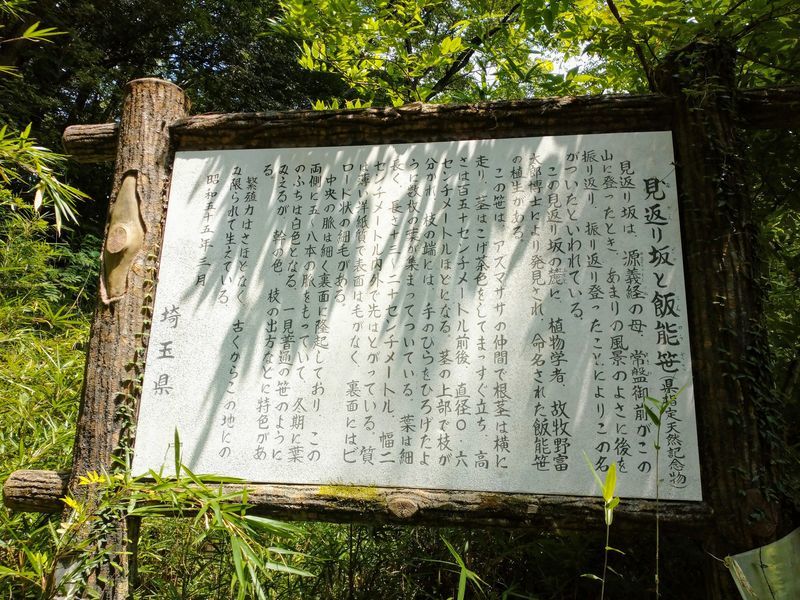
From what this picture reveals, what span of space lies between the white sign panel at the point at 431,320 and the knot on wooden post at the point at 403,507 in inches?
3.1

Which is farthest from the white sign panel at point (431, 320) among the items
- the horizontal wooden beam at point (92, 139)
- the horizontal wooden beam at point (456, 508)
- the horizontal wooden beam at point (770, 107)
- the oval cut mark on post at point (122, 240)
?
the horizontal wooden beam at point (92, 139)

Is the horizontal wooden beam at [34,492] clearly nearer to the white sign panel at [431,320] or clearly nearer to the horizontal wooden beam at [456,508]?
the white sign panel at [431,320]

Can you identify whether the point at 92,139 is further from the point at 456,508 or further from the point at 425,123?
the point at 456,508

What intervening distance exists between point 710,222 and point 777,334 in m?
0.94

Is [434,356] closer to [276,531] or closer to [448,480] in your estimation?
[448,480]

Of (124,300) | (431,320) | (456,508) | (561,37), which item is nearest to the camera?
(456,508)

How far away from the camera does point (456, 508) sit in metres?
2.07

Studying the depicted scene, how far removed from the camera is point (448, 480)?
213cm

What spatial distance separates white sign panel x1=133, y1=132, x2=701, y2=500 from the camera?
212 cm

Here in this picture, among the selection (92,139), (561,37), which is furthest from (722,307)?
(92,139)

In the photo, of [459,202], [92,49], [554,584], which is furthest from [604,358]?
[92,49]

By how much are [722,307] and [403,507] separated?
1367mm

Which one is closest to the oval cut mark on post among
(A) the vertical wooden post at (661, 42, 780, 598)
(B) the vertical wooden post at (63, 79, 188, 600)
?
(B) the vertical wooden post at (63, 79, 188, 600)

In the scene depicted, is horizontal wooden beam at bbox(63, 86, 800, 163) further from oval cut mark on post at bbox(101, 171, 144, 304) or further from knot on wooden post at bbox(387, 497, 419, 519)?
knot on wooden post at bbox(387, 497, 419, 519)
